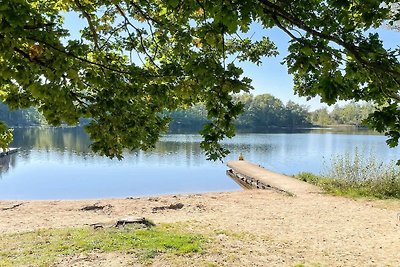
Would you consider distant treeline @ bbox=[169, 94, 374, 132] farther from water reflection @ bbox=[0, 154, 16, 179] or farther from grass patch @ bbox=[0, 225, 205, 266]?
grass patch @ bbox=[0, 225, 205, 266]

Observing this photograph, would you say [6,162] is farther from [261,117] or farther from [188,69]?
[261,117]

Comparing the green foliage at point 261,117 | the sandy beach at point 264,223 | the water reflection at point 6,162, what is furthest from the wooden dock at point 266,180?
the green foliage at point 261,117

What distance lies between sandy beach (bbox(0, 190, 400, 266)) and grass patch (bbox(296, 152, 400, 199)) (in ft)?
4.65

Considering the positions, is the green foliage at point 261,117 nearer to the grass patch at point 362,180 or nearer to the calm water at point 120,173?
the calm water at point 120,173

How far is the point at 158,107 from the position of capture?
6055mm

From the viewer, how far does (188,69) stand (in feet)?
13.3

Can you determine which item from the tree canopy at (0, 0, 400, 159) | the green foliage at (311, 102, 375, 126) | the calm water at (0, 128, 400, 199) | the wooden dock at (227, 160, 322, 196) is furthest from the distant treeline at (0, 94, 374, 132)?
the tree canopy at (0, 0, 400, 159)

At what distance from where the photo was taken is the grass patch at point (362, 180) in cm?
1554

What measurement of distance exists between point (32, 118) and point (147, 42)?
132839 millimetres

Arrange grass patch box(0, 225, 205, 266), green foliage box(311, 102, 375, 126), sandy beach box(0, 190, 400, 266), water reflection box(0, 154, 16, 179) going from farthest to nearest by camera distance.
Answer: green foliage box(311, 102, 375, 126) < water reflection box(0, 154, 16, 179) < sandy beach box(0, 190, 400, 266) < grass patch box(0, 225, 205, 266)

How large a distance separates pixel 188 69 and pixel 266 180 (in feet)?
60.9

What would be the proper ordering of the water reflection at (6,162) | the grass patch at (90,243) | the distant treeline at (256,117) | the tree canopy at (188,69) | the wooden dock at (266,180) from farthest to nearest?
the distant treeline at (256,117) → the water reflection at (6,162) → the wooden dock at (266,180) → the grass patch at (90,243) → the tree canopy at (188,69)

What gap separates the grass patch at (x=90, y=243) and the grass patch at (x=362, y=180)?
9.33 meters

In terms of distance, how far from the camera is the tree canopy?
3.45m
